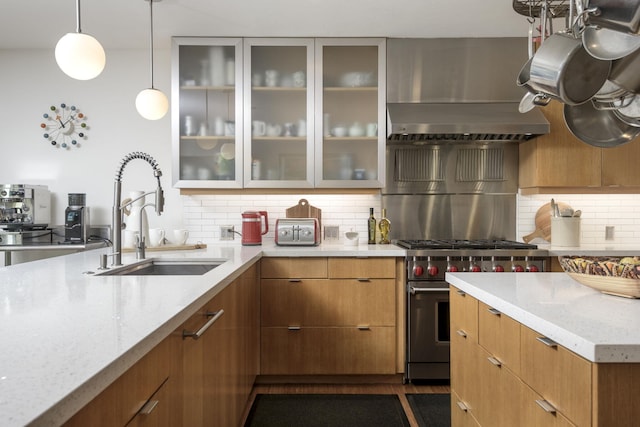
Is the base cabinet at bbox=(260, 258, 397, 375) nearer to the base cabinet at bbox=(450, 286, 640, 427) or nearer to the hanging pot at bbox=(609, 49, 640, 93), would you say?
the base cabinet at bbox=(450, 286, 640, 427)

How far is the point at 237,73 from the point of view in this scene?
10.5ft

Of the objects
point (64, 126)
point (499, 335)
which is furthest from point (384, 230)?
point (64, 126)

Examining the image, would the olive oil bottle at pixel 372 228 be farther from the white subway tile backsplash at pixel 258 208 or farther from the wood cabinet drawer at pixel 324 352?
the wood cabinet drawer at pixel 324 352

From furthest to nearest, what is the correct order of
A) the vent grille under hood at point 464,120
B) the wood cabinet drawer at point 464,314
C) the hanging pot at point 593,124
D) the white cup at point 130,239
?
the vent grille under hood at point 464,120 < the white cup at point 130,239 < the hanging pot at point 593,124 < the wood cabinet drawer at point 464,314

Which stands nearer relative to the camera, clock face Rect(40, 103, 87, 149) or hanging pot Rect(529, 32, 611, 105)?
hanging pot Rect(529, 32, 611, 105)

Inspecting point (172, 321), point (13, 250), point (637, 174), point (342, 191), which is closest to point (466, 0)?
point (342, 191)

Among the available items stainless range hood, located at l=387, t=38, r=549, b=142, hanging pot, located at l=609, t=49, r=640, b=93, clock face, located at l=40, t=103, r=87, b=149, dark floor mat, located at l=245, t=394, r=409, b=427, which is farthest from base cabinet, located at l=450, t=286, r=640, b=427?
clock face, located at l=40, t=103, r=87, b=149

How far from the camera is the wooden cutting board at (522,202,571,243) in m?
3.40

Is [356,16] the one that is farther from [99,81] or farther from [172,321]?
[172,321]

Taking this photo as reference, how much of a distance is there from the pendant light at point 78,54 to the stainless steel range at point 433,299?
2072mm

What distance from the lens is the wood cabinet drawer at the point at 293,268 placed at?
2.86 m

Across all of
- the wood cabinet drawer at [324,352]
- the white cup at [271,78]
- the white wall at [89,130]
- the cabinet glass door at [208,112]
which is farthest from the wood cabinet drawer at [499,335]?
the white wall at [89,130]

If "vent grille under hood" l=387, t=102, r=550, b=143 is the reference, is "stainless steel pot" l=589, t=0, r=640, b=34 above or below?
below

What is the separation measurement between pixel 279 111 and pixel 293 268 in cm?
121
